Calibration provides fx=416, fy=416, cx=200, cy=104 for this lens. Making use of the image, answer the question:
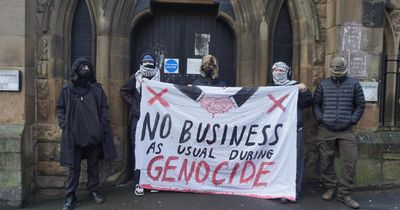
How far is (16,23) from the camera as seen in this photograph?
5.34 metres

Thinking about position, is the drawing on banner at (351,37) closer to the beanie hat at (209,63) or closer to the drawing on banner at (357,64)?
the drawing on banner at (357,64)

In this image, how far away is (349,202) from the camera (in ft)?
17.3

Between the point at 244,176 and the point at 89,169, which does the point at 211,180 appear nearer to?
the point at 244,176

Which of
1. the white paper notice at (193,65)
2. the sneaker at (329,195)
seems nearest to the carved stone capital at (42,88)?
the white paper notice at (193,65)

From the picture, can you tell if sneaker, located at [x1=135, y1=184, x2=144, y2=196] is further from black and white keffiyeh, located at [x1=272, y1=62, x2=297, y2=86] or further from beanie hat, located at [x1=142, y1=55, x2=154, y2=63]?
black and white keffiyeh, located at [x1=272, y1=62, x2=297, y2=86]

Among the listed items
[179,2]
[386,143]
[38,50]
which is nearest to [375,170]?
[386,143]

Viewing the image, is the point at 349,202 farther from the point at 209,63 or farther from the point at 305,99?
the point at 209,63

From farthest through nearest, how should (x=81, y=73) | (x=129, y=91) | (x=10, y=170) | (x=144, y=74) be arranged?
(x=129, y=91) → (x=144, y=74) → (x=10, y=170) → (x=81, y=73)

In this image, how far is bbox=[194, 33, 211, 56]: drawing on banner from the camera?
6344 mm

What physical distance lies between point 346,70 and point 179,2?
2551 millimetres

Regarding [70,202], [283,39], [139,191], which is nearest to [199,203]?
[139,191]

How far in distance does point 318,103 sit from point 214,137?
1.45m

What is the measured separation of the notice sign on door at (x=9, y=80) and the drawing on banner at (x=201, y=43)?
2540 millimetres

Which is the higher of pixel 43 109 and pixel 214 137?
pixel 43 109
